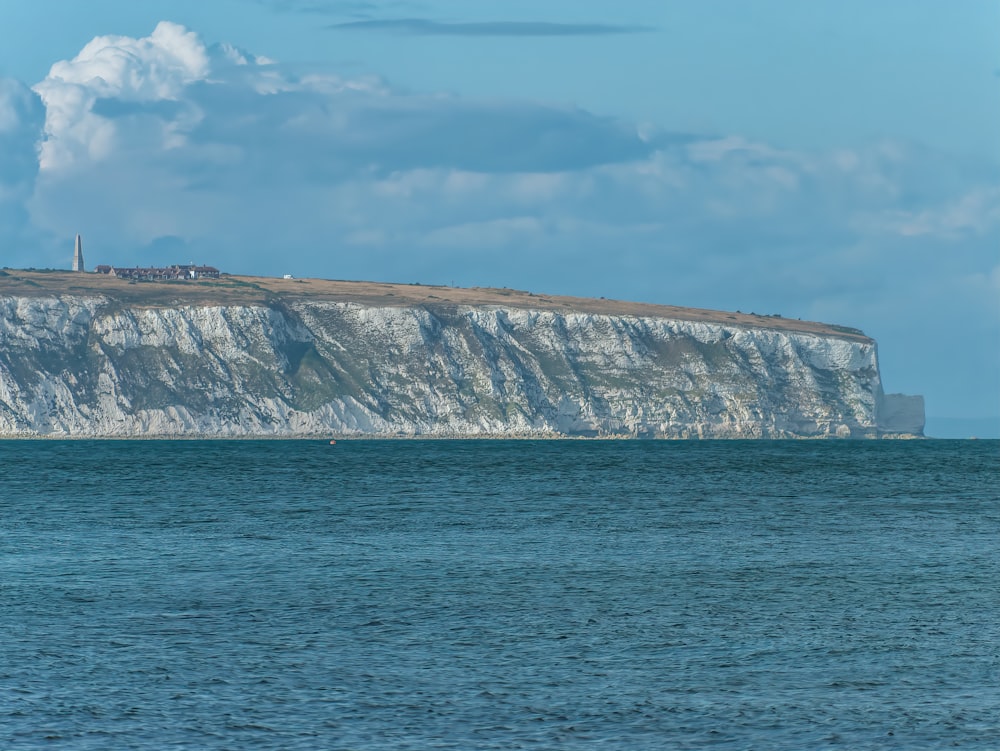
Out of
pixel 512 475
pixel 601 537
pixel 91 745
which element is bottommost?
pixel 91 745

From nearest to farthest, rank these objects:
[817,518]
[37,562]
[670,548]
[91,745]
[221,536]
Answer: [91,745] → [37,562] → [670,548] → [221,536] → [817,518]

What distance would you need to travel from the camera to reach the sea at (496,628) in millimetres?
25656

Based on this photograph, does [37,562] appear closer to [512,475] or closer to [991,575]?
[991,575]

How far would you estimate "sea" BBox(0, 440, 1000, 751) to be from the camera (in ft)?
84.2

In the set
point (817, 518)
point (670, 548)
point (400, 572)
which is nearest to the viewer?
point (400, 572)

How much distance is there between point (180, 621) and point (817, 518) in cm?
4735

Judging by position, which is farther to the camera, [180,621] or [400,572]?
[400,572]

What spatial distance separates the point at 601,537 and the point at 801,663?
32363 millimetres

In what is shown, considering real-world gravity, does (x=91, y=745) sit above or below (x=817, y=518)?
below

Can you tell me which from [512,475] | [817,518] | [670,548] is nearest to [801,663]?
[670,548]

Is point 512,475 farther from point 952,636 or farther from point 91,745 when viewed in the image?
point 91,745

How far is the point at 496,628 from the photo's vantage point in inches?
1421

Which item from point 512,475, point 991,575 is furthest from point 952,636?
point 512,475

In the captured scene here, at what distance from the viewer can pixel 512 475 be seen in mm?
124688
